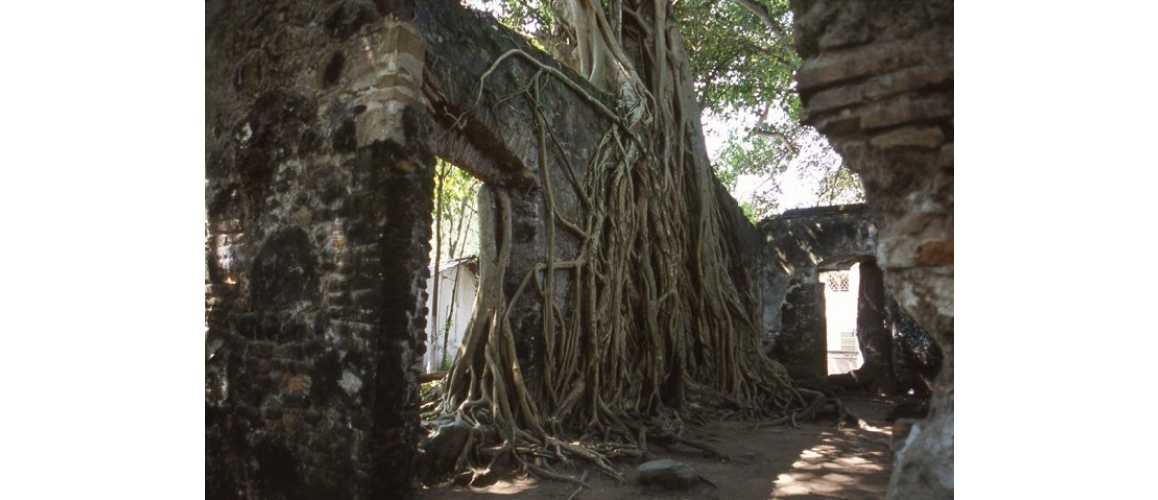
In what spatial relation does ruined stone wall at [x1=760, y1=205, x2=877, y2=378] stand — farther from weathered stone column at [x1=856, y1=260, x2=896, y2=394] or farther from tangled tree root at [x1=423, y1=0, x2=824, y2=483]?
tangled tree root at [x1=423, y1=0, x2=824, y2=483]

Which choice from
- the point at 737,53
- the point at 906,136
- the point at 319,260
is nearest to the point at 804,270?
the point at 737,53

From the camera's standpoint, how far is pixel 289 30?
3.91 m

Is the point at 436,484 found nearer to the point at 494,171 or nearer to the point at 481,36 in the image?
the point at 494,171

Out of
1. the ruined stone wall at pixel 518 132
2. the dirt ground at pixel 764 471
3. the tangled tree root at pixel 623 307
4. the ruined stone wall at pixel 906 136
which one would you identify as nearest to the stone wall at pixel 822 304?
the tangled tree root at pixel 623 307

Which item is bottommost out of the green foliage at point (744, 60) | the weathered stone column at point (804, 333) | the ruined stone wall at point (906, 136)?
the weathered stone column at point (804, 333)

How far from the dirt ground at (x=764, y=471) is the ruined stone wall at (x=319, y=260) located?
2.14 feet

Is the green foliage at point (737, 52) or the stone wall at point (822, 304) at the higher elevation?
the green foliage at point (737, 52)

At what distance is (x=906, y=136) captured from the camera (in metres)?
1.75

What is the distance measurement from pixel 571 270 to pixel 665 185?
72.7 inches

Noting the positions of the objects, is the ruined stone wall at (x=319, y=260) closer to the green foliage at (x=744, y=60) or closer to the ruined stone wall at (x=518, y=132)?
the ruined stone wall at (x=518, y=132)

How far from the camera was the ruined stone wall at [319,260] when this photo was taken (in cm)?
332

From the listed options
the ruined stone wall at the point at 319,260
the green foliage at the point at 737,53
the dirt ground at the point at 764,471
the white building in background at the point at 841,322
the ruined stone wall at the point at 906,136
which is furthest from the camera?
the white building in background at the point at 841,322

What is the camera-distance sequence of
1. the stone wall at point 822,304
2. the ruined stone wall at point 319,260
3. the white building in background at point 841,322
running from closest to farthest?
1. the ruined stone wall at point 319,260
2. the stone wall at point 822,304
3. the white building in background at point 841,322
